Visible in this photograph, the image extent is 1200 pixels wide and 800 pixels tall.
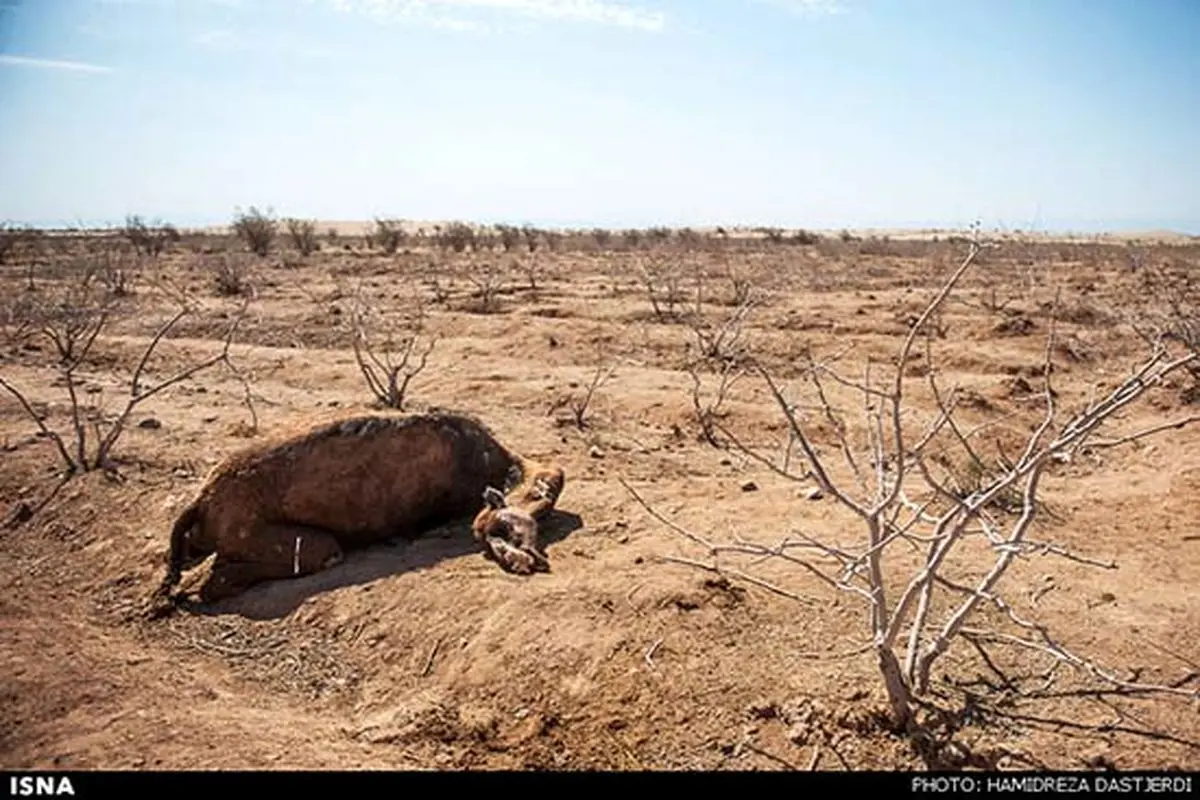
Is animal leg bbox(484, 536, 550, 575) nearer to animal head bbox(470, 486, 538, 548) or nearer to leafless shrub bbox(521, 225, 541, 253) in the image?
animal head bbox(470, 486, 538, 548)

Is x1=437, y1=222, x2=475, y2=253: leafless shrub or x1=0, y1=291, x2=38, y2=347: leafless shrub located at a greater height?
x1=437, y1=222, x2=475, y2=253: leafless shrub

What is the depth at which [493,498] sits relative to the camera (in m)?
4.22

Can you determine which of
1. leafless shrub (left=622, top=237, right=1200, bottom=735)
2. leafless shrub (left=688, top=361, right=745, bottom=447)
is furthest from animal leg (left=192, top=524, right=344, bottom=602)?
leafless shrub (left=688, top=361, right=745, bottom=447)

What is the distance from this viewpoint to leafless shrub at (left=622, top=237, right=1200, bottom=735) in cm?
230

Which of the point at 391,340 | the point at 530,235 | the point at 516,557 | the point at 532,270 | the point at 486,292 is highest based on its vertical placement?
the point at 530,235

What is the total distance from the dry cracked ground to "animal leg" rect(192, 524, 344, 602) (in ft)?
0.28

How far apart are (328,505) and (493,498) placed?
0.80 meters

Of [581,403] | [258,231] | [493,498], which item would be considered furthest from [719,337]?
[258,231]

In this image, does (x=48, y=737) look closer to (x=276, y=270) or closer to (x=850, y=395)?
(x=850, y=395)

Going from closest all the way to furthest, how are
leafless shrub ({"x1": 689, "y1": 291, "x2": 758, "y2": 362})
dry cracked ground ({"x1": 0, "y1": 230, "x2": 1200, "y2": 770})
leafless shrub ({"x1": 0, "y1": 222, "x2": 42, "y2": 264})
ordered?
dry cracked ground ({"x1": 0, "y1": 230, "x2": 1200, "y2": 770})
leafless shrub ({"x1": 689, "y1": 291, "x2": 758, "y2": 362})
leafless shrub ({"x1": 0, "y1": 222, "x2": 42, "y2": 264})

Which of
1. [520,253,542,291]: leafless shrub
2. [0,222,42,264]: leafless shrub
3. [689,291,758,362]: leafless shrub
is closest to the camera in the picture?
[689,291,758,362]: leafless shrub

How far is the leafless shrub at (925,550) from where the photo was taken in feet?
7.55

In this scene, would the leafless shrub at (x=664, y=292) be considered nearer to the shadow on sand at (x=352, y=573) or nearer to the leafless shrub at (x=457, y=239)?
the shadow on sand at (x=352, y=573)

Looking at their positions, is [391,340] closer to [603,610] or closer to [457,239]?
[603,610]
